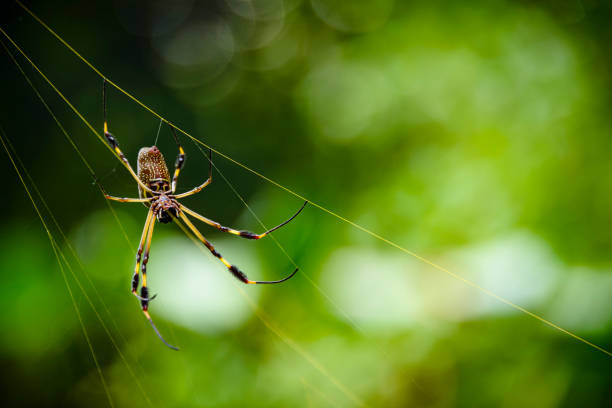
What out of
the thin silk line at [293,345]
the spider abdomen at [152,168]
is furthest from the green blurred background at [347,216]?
the spider abdomen at [152,168]

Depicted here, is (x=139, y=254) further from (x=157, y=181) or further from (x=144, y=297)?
(x=157, y=181)

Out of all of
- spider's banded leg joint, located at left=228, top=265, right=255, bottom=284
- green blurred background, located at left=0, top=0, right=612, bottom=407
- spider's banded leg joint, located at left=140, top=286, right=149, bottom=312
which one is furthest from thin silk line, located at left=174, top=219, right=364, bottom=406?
spider's banded leg joint, located at left=140, top=286, right=149, bottom=312

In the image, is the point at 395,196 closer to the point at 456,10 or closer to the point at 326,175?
the point at 326,175

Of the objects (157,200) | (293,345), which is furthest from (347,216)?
(157,200)

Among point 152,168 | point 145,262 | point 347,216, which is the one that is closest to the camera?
point 152,168

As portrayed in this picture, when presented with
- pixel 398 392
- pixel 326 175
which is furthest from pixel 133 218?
pixel 398 392

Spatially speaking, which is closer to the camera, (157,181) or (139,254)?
(157,181)

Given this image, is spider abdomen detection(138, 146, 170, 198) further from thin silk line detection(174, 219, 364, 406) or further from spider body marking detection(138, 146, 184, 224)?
thin silk line detection(174, 219, 364, 406)
